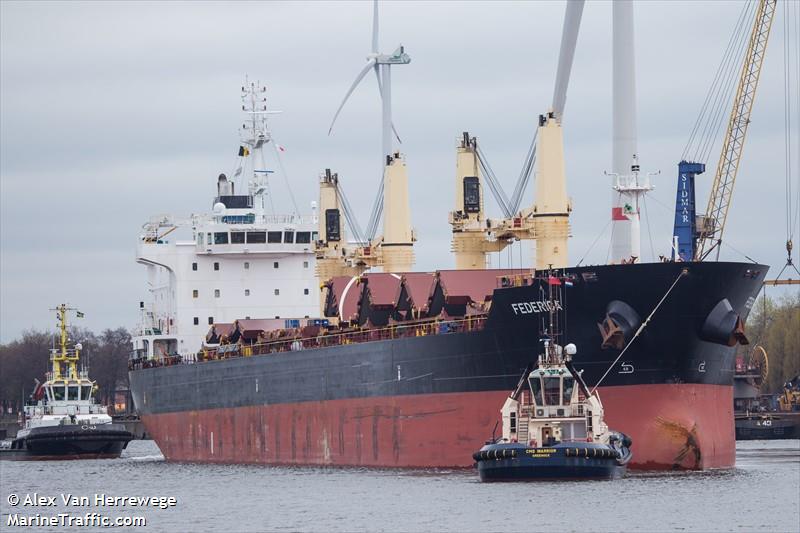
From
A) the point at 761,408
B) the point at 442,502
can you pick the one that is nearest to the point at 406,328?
the point at 442,502

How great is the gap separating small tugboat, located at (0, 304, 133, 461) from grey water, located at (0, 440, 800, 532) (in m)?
13.3

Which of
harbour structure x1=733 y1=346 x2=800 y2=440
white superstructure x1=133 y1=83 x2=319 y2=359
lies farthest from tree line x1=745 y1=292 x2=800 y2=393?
white superstructure x1=133 y1=83 x2=319 y2=359

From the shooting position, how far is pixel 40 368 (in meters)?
126

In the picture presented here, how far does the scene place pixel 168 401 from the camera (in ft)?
209

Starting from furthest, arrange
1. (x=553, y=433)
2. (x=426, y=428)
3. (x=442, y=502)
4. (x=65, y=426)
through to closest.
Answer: (x=65, y=426)
(x=426, y=428)
(x=553, y=433)
(x=442, y=502)

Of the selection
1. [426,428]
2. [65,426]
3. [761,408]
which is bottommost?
[426,428]

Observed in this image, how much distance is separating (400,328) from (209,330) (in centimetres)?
1609

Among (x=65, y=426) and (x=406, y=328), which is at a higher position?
(x=406, y=328)

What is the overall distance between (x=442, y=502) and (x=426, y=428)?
940cm

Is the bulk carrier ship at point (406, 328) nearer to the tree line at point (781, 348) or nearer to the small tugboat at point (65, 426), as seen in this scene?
the small tugboat at point (65, 426)

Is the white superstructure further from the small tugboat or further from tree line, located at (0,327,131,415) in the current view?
tree line, located at (0,327,131,415)

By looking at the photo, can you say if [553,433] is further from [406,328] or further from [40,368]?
[40,368]

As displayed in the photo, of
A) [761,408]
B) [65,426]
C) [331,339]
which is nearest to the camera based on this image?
[331,339]

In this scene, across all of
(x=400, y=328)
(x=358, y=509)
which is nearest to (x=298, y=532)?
(x=358, y=509)
